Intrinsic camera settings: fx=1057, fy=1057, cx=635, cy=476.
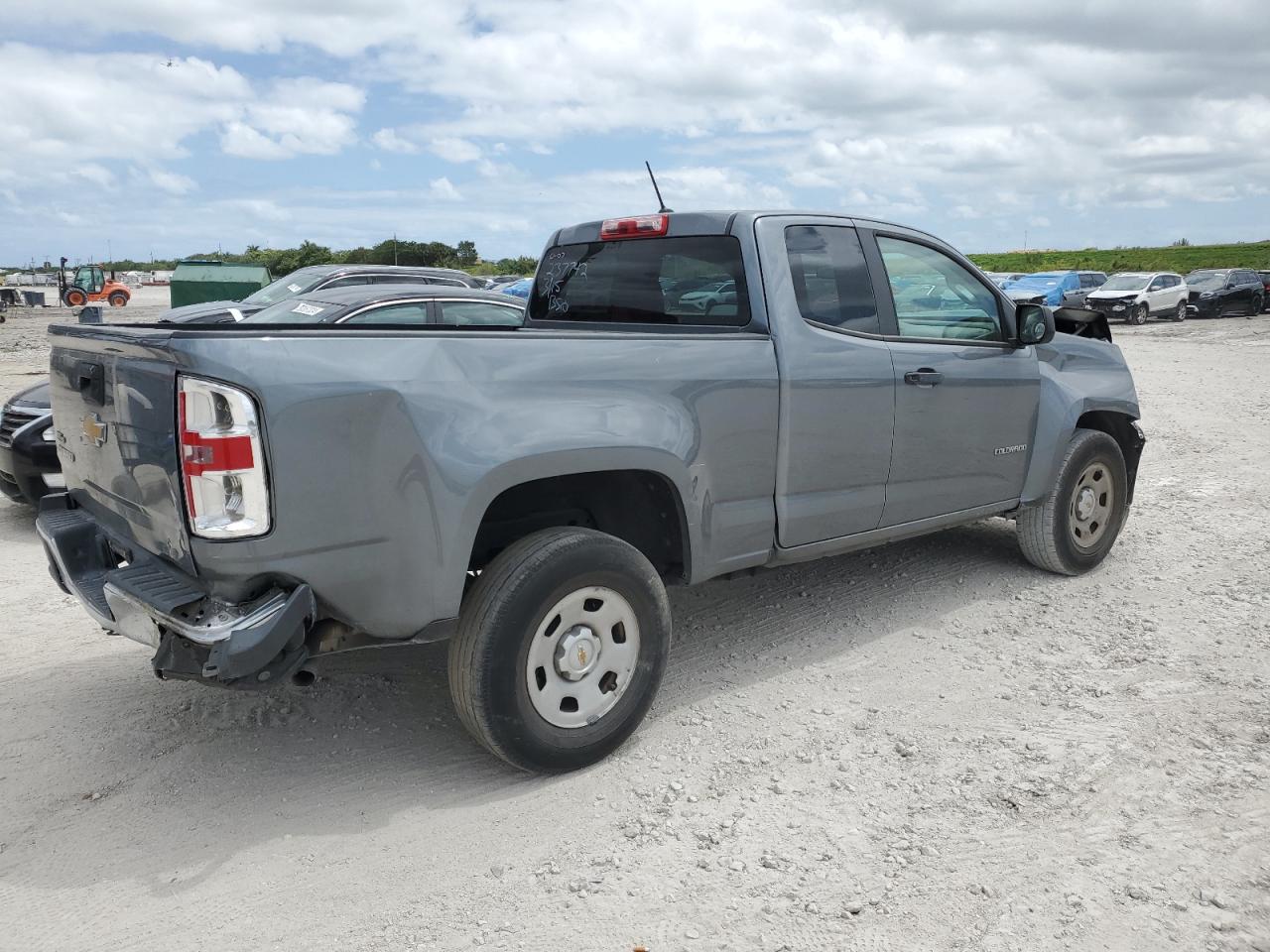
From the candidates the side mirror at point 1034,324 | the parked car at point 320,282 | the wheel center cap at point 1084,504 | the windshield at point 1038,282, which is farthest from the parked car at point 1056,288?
the side mirror at point 1034,324

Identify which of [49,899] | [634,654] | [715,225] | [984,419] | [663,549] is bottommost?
[49,899]

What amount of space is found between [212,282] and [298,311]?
11062 millimetres

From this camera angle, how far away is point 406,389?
10.1 feet

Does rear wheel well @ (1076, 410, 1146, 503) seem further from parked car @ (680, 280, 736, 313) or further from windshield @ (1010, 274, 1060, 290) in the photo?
windshield @ (1010, 274, 1060, 290)

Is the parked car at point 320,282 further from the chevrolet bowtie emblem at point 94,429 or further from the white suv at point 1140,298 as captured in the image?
the white suv at point 1140,298

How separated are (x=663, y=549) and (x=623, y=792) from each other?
3.14ft

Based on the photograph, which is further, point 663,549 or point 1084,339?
point 1084,339

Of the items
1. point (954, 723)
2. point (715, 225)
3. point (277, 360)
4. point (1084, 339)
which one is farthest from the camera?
point (1084, 339)

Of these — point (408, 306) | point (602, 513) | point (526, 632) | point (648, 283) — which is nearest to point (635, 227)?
Answer: point (648, 283)

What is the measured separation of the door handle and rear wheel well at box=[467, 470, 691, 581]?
54.6 inches

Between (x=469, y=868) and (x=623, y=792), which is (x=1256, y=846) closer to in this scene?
(x=623, y=792)

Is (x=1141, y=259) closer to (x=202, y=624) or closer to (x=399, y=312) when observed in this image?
(x=399, y=312)

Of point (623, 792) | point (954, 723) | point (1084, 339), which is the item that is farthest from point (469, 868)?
point (1084, 339)

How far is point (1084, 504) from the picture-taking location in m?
5.87
